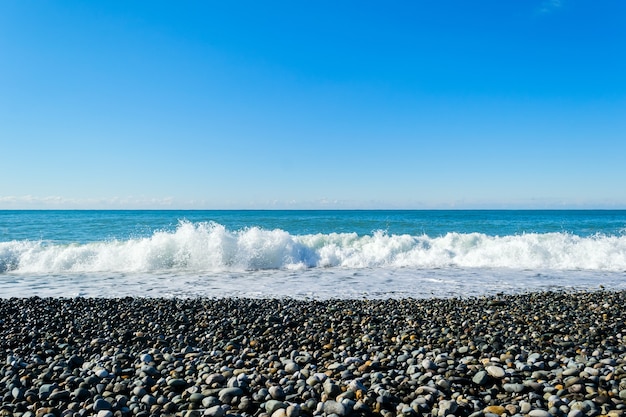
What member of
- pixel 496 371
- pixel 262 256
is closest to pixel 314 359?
pixel 496 371

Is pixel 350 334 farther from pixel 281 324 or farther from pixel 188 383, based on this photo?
pixel 188 383

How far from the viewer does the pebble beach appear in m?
3.96

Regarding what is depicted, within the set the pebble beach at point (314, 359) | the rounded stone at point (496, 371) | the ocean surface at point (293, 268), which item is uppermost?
the rounded stone at point (496, 371)

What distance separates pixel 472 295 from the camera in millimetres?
10344

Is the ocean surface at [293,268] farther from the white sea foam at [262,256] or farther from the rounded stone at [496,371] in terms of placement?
the rounded stone at [496,371]

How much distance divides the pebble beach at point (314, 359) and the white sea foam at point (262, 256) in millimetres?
7693

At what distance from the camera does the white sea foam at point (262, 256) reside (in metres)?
16.1

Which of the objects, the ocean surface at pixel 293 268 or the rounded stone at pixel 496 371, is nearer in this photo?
the rounded stone at pixel 496 371

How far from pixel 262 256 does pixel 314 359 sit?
37.5 ft

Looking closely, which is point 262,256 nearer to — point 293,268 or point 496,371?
point 293,268

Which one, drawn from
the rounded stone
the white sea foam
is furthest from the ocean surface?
the rounded stone

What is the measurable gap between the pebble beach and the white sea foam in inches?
303

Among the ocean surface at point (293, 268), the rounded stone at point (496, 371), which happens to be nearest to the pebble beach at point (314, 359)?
the rounded stone at point (496, 371)

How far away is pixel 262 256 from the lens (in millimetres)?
16672
